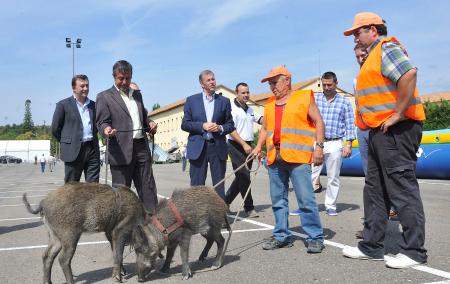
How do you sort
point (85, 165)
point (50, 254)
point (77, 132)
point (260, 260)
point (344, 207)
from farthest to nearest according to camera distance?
point (344, 207) → point (85, 165) → point (77, 132) → point (260, 260) → point (50, 254)

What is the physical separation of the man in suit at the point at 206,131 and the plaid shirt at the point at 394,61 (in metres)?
2.85

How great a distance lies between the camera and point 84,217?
432 cm

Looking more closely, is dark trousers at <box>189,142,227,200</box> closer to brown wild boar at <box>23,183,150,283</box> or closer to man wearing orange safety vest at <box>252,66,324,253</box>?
man wearing orange safety vest at <box>252,66,324,253</box>

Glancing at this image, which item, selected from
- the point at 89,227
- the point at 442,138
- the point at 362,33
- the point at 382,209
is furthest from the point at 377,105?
the point at 442,138

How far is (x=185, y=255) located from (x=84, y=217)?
1.05 metres

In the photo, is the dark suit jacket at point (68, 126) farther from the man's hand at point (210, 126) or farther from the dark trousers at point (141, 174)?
the man's hand at point (210, 126)

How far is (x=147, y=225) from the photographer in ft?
15.0

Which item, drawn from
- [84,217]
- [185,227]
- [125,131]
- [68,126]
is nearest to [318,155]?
[185,227]

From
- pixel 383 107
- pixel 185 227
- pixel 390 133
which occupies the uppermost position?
pixel 383 107

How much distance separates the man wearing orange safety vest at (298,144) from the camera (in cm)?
548

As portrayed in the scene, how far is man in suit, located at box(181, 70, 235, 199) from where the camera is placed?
7.03 meters

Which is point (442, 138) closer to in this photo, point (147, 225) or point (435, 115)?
point (147, 225)

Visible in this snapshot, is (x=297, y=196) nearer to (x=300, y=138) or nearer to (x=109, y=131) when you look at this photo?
(x=300, y=138)

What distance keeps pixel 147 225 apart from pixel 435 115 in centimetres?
2818
